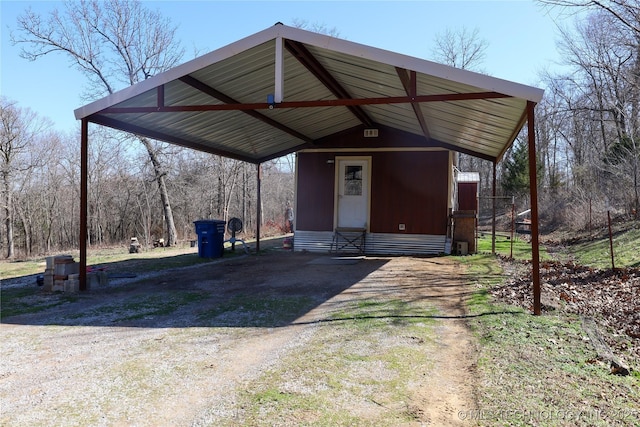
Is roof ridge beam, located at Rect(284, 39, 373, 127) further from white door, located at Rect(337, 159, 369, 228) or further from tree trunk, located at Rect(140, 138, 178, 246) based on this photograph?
tree trunk, located at Rect(140, 138, 178, 246)

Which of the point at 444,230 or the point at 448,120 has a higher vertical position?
the point at 448,120

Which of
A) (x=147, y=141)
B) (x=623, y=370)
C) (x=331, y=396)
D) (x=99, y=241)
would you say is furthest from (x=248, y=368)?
→ (x=99, y=241)

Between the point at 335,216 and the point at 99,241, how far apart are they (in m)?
16.9

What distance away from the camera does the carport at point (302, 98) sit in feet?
16.0

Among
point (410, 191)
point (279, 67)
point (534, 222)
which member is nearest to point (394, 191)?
point (410, 191)

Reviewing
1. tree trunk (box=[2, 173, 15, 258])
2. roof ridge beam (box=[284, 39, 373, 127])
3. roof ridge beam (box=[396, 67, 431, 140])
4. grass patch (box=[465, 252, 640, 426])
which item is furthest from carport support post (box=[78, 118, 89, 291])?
tree trunk (box=[2, 173, 15, 258])

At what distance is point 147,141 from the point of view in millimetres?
15805

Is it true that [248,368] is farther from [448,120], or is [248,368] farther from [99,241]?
[99,241]

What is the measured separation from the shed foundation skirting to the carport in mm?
2229

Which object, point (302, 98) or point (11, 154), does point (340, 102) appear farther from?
point (11, 154)

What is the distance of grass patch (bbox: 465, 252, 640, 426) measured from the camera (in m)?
2.36

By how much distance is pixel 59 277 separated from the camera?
590 cm

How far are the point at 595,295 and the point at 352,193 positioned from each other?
5.66 m

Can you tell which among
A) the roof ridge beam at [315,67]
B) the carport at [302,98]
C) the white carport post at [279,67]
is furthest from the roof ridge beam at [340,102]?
the roof ridge beam at [315,67]
